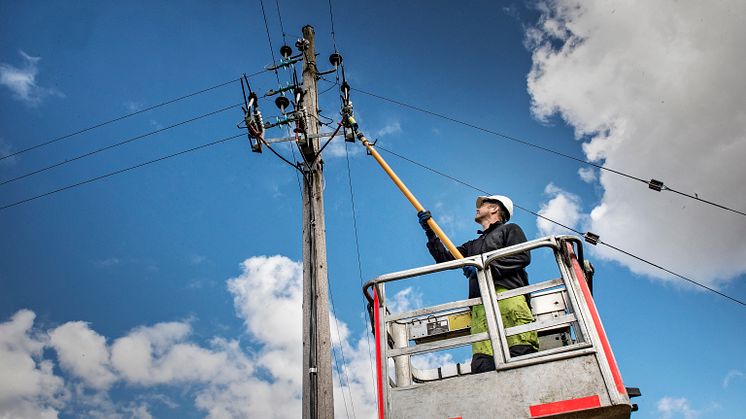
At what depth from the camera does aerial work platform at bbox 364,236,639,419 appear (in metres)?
3.21

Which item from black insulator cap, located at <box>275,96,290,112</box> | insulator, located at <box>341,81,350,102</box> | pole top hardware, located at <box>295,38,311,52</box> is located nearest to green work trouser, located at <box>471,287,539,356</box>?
insulator, located at <box>341,81,350,102</box>

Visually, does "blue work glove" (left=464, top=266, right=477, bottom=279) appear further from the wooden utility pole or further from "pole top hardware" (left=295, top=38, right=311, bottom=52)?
"pole top hardware" (left=295, top=38, right=311, bottom=52)

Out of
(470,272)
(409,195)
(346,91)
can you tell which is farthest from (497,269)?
(346,91)

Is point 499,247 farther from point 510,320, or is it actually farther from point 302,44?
point 302,44

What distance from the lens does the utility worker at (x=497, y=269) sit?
3889mm

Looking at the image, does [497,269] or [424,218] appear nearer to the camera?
[497,269]

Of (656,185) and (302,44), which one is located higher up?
(302,44)

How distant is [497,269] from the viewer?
423cm

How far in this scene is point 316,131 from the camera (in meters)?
8.29

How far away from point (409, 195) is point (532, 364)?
3.28 metres

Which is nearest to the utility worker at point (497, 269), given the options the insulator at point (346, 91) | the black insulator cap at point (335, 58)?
the insulator at point (346, 91)

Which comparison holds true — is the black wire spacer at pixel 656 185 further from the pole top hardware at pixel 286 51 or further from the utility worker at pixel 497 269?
the pole top hardware at pixel 286 51

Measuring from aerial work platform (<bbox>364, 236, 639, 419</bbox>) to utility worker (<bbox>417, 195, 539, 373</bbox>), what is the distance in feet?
0.77

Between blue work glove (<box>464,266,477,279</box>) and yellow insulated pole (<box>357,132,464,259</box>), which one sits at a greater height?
yellow insulated pole (<box>357,132,464,259</box>)
